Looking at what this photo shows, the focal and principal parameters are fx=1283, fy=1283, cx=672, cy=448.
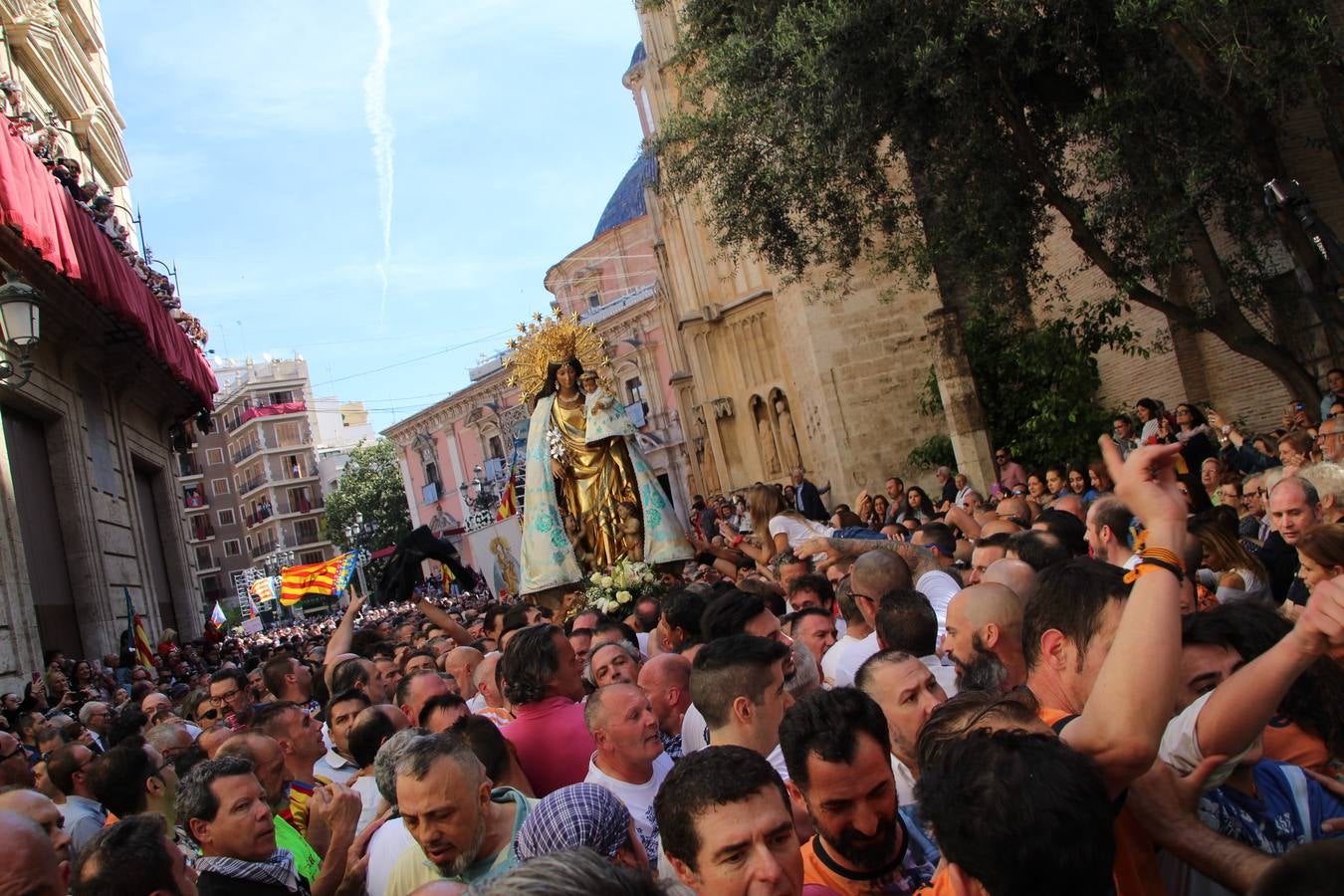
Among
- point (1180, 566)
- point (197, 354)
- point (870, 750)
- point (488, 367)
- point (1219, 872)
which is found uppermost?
point (488, 367)

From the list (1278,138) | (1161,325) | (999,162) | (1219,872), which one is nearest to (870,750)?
(1219,872)

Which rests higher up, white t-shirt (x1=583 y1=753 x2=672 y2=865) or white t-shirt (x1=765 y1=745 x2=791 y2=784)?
white t-shirt (x1=765 y1=745 x2=791 y2=784)

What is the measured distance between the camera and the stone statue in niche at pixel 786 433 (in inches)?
1022

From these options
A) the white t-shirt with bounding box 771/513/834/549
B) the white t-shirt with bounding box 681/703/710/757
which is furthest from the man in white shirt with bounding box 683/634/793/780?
the white t-shirt with bounding box 771/513/834/549

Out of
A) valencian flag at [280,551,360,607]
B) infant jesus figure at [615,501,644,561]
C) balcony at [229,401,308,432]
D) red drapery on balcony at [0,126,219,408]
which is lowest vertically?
infant jesus figure at [615,501,644,561]

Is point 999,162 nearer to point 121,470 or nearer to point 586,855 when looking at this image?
point 586,855

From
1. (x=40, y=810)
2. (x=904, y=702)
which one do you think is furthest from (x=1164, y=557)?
(x=40, y=810)

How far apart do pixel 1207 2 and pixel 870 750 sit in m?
8.86

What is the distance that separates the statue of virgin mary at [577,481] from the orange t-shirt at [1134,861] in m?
11.2

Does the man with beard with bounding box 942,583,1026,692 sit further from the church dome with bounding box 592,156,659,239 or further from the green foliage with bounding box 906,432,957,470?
the church dome with bounding box 592,156,659,239

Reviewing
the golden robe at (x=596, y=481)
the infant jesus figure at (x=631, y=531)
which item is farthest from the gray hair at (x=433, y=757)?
the golden robe at (x=596, y=481)

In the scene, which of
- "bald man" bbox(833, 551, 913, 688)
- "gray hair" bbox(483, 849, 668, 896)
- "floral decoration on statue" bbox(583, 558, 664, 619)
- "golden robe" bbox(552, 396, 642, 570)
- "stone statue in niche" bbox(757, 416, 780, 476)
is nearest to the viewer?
"gray hair" bbox(483, 849, 668, 896)

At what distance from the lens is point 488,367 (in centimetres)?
5991

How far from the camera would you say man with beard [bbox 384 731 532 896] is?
3600 mm
